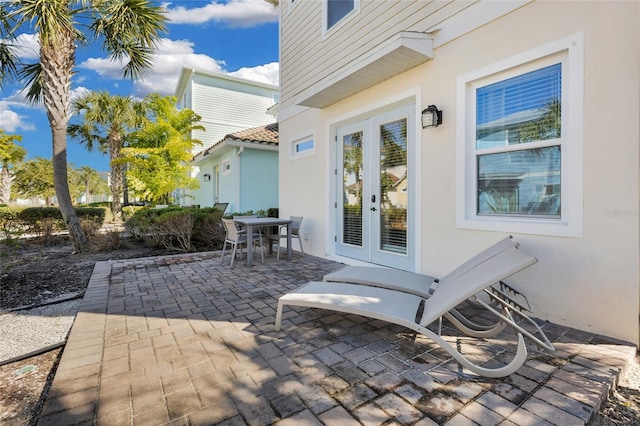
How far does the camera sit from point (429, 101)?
446 centimetres

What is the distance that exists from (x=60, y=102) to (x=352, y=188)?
24.6 ft

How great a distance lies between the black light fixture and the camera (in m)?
4.26

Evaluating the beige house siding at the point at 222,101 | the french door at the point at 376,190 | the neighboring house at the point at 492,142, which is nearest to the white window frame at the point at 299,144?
the neighboring house at the point at 492,142

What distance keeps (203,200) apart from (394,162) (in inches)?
550

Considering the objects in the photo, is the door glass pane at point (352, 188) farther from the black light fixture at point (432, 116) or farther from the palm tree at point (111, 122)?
the palm tree at point (111, 122)

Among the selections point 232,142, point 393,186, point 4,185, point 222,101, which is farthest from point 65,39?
point 4,185

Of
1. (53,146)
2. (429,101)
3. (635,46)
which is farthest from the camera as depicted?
(53,146)

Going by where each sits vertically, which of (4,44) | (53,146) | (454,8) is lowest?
(53,146)

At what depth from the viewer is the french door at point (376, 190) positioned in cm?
508

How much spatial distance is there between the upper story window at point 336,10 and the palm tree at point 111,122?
15220mm

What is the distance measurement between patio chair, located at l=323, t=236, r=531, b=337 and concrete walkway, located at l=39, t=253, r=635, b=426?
0.14 metres

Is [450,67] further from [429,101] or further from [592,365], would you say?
[592,365]

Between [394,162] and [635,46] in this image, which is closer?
[635,46]

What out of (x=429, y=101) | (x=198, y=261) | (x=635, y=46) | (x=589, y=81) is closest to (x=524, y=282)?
(x=589, y=81)
